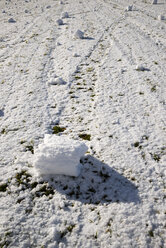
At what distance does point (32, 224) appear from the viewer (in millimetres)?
2680

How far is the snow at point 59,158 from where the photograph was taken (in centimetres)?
313

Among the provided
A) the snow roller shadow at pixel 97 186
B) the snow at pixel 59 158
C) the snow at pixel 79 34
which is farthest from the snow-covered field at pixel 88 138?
the snow at pixel 79 34

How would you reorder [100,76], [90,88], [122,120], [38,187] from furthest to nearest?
[100,76] → [90,88] → [122,120] → [38,187]

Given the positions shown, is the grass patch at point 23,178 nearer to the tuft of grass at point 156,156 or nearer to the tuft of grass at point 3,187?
the tuft of grass at point 3,187

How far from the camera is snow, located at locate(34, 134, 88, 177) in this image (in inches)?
123

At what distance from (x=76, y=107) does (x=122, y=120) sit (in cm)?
135

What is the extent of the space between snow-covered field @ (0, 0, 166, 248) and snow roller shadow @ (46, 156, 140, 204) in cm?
2

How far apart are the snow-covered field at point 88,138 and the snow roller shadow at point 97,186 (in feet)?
0.06

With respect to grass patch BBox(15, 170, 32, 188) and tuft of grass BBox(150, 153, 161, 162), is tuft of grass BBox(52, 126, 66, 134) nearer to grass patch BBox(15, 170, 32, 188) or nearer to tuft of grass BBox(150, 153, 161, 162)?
grass patch BBox(15, 170, 32, 188)

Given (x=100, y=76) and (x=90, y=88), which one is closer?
(x=90, y=88)

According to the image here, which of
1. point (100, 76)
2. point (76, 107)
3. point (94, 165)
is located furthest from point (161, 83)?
point (94, 165)

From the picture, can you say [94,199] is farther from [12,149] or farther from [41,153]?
[12,149]

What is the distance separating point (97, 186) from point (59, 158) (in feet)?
2.77

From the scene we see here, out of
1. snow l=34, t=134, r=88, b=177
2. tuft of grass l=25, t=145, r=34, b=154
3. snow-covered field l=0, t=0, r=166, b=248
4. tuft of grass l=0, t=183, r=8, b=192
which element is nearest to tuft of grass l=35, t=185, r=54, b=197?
snow-covered field l=0, t=0, r=166, b=248
